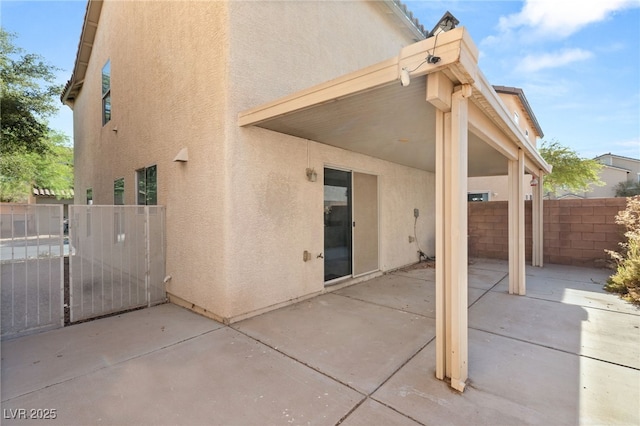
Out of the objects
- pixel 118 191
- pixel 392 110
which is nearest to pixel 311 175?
pixel 392 110

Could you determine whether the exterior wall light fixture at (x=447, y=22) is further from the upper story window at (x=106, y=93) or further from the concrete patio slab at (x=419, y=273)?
the upper story window at (x=106, y=93)

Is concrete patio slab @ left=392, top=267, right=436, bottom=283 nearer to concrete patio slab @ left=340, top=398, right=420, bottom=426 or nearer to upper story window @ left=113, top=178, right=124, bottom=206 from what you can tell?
concrete patio slab @ left=340, top=398, right=420, bottom=426

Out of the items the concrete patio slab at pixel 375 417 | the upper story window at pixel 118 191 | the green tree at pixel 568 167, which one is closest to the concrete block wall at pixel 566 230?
the concrete patio slab at pixel 375 417

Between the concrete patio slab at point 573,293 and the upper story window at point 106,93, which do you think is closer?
the concrete patio slab at point 573,293

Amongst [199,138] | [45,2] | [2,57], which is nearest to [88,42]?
[45,2]

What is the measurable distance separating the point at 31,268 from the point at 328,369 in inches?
155

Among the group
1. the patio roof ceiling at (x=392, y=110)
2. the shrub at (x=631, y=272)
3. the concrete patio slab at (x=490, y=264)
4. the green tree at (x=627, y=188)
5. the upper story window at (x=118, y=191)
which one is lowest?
the concrete patio slab at (x=490, y=264)

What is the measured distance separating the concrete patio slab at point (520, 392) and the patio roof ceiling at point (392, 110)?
100.0 inches

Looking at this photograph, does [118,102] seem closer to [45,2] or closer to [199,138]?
[45,2]

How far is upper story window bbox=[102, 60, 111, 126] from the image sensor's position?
850 cm

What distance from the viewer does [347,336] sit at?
12.1ft

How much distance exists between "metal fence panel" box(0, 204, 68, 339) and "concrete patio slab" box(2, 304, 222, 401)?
22 cm

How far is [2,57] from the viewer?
36.4 feet

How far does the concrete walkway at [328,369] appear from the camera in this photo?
2295 millimetres
